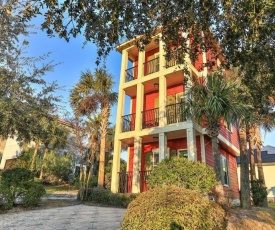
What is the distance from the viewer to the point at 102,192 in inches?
529

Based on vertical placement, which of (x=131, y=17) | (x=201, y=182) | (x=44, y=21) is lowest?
(x=201, y=182)

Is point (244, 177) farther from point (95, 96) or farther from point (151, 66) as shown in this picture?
point (95, 96)

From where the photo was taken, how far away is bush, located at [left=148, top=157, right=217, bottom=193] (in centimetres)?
806

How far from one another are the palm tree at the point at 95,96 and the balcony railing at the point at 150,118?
287 cm

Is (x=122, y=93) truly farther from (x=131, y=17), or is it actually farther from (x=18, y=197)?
(x=131, y=17)

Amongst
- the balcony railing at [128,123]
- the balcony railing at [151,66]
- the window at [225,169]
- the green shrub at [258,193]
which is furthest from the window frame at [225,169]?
the balcony railing at [151,66]

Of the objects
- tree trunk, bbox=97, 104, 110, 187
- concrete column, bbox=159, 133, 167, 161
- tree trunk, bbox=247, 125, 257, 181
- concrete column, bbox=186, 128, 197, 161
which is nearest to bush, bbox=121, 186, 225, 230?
concrete column, bbox=186, 128, 197, 161

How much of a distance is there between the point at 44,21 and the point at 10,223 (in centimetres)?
616

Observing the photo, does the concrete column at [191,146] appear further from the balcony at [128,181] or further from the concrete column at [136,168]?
the balcony at [128,181]

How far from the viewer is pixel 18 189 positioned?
9805mm

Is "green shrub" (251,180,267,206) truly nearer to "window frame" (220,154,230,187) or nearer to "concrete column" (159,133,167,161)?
"window frame" (220,154,230,187)

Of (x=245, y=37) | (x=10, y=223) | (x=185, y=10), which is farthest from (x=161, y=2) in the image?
(x=10, y=223)

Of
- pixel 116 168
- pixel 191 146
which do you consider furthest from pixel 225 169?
pixel 116 168

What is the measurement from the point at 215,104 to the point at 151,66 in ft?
25.2
